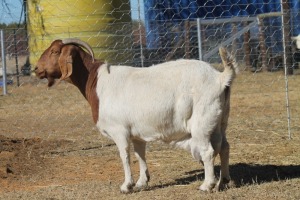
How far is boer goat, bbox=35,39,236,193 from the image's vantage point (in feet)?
22.5

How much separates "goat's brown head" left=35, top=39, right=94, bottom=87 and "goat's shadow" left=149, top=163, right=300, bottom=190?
1474 mm

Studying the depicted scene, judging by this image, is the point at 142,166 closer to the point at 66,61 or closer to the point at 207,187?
the point at 207,187

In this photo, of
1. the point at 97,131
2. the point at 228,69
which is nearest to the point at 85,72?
the point at 228,69

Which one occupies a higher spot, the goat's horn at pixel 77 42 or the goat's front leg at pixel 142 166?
the goat's horn at pixel 77 42

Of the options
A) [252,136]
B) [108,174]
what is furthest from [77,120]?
[108,174]

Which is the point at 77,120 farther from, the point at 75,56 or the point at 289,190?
the point at 289,190

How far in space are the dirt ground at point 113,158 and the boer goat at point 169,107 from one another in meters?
0.35

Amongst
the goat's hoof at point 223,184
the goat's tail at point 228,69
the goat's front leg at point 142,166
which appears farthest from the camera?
the goat's front leg at point 142,166

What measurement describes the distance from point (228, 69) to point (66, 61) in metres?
1.68

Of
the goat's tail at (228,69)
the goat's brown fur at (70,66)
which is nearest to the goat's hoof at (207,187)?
the goat's tail at (228,69)

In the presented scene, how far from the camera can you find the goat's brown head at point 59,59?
7504mm

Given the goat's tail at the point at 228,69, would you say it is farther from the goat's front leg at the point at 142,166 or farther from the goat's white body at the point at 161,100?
the goat's front leg at the point at 142,166

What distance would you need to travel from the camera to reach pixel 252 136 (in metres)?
10.4

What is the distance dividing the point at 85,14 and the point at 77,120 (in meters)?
5.15
